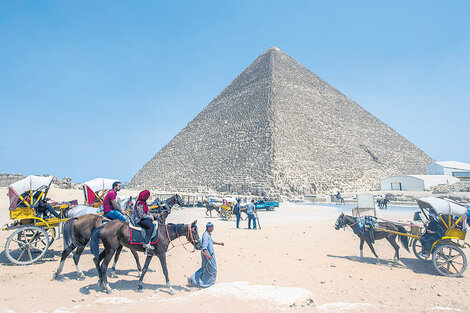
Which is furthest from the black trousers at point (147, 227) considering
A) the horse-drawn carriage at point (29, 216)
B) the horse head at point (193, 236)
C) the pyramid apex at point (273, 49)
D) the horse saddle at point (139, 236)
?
the pyramid apex at point (273, 49)

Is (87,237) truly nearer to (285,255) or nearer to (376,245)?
(285,255)

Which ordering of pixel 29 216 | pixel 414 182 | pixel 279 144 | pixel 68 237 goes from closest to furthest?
1. pixel 68 237
2. pixel 29 216
3. pixel 414 182
4. pixel 279 144

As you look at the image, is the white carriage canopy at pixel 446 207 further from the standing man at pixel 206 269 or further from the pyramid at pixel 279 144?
the pyramid at pixel 279 144

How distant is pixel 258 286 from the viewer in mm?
4973

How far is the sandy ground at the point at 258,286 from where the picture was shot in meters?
4.37

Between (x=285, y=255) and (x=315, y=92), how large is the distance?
188 ft

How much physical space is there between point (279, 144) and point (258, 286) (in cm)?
3476

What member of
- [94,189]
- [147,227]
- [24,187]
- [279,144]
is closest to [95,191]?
[94,189]

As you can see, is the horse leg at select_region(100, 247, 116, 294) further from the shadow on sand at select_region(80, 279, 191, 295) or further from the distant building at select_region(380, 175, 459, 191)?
the distant building at select_region(380, 175, 459, 191)

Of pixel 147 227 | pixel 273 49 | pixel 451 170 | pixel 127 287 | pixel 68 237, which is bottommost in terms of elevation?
pixel 127 287

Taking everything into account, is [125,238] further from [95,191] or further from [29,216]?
[95,191]

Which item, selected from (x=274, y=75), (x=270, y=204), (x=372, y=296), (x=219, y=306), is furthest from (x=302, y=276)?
(x=274, y=75)

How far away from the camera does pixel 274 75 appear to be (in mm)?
55969

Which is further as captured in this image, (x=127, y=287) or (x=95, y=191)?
(x=95, y=191)
